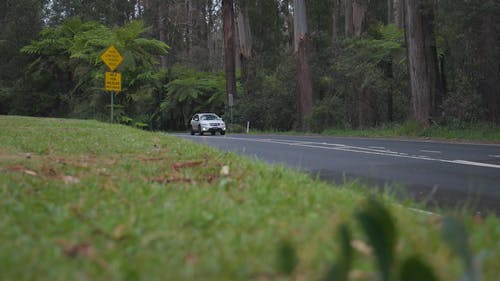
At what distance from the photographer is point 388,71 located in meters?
30.6

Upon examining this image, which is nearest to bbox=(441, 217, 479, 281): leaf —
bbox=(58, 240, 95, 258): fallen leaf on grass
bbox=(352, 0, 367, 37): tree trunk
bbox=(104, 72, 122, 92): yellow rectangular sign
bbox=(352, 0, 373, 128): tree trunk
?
bbox=(58, 240, 95, 258): fallen leaf on grass

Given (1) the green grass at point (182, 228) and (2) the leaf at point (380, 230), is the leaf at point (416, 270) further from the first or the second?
(1) the green grass at point (182, 228)

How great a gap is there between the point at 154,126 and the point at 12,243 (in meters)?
39.9

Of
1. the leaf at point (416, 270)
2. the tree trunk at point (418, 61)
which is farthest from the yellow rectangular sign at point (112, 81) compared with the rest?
the leaf at point (416, 270)

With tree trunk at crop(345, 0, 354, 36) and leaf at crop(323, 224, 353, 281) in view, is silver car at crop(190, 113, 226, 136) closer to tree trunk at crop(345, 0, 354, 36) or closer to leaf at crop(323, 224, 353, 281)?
tree trunk at crop(345, 0, 354, 36)

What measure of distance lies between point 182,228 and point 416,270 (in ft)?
5.96

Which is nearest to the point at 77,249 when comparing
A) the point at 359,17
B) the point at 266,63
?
the point at 359,17

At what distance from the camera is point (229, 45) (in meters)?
36.8

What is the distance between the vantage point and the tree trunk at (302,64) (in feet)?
99.9

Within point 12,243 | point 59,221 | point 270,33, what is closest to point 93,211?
point 59,221

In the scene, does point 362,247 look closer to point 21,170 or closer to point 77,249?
point 77,249

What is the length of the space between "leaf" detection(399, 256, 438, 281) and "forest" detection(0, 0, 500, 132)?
21.0 m

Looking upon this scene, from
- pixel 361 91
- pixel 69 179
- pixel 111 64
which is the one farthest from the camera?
pixel 361 91

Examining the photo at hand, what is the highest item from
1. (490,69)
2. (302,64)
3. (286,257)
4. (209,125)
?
(302,64)
